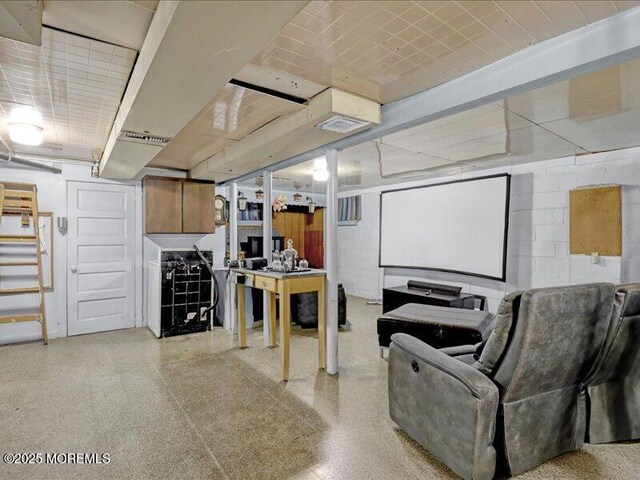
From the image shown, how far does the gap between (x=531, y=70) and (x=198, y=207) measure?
4.22 metres

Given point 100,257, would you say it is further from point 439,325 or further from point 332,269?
point 439,325

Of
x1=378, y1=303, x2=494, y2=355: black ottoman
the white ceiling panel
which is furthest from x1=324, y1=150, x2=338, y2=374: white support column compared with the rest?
the white ceiling panel

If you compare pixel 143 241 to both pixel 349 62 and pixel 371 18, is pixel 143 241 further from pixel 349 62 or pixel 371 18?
pixel 371 18

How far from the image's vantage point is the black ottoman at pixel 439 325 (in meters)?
2.79

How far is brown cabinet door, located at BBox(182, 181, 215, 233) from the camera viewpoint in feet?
15.6

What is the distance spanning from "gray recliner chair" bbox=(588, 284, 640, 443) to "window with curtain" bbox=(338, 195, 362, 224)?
17.4 ft

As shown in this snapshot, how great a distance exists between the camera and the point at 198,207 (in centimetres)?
484

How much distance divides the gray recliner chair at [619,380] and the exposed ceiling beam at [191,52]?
2263mm

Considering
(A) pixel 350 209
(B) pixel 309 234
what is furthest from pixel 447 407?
(B) pixel 309 234

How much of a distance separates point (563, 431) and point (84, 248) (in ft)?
17.1

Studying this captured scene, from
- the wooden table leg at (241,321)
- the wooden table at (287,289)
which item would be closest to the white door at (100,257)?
the wooden table leg at (241,321)

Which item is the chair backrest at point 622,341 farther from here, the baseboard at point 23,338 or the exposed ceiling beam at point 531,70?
the baseboard at point 23,338

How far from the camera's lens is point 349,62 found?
196 cm

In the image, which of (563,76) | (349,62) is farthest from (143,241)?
(563,76)
